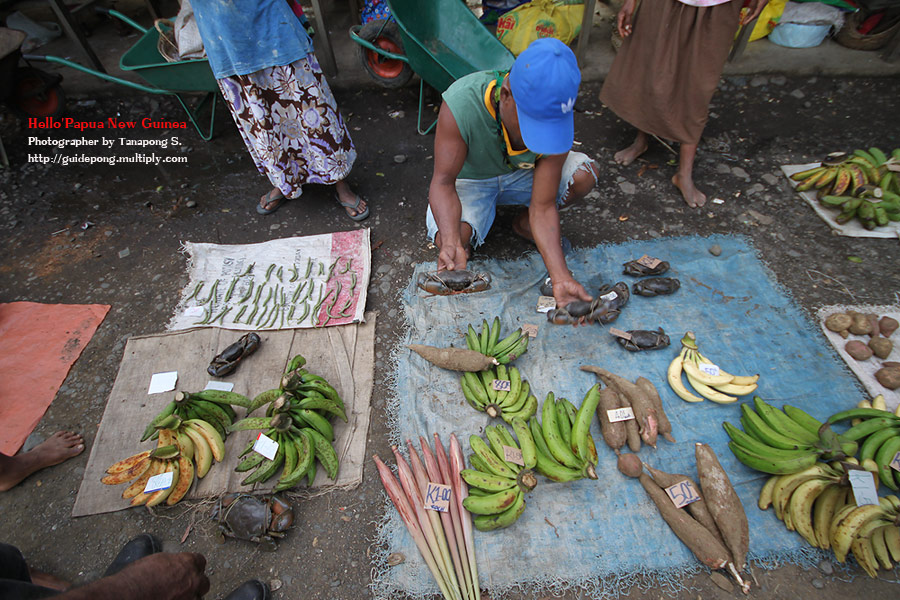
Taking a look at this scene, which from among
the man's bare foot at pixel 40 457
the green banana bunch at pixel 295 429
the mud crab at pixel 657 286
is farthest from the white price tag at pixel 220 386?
the mud crab at pixel 657 286

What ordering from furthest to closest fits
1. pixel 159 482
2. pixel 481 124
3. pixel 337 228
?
pixel 337 228, pixel 481 124, pixel 159 482

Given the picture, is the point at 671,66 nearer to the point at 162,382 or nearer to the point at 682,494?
the point at 682,494

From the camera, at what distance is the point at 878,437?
2.13m

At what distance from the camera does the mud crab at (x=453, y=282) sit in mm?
2908

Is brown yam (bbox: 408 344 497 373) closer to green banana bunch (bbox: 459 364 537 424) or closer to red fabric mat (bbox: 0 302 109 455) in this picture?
green banana bunch (bbox: 459 364 537 424)

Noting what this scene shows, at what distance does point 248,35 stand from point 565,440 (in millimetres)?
3332

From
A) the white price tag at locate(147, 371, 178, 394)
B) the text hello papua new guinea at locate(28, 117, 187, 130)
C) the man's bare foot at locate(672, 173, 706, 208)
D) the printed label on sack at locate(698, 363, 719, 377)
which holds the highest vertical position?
the text hello papua new guinea at locate(28, 117, 187, 130)

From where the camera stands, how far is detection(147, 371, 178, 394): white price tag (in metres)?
2.88

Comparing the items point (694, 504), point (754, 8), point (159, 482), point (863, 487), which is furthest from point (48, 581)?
point (754, 8)

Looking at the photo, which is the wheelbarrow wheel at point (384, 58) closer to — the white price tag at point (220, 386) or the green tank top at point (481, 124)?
the green tank top at point (481, 124)

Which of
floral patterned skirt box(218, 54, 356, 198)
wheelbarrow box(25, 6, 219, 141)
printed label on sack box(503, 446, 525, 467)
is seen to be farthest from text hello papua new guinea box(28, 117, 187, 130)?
printed label on sack box(503, 446, 525, 467)

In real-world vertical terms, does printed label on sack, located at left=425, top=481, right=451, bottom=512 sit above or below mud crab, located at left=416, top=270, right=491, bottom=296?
below

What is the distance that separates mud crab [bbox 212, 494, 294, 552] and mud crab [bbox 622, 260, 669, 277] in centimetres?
278

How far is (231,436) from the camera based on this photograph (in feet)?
8.66
